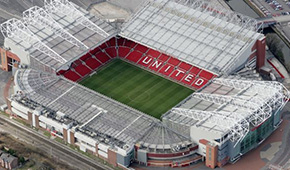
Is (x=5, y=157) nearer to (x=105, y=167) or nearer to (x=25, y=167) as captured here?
(x=25, y=167)

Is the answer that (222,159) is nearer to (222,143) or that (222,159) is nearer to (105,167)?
(222,143)

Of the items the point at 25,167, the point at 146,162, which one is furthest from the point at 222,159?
the point at 25,167

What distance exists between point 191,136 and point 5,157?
44986 millimetres

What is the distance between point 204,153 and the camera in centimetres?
19762

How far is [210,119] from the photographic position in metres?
200

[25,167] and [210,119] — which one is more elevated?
[210,119]

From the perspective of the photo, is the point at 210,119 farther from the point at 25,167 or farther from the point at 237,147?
the point at 25,167

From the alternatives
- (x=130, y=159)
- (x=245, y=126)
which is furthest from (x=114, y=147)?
(x=245, y=126)

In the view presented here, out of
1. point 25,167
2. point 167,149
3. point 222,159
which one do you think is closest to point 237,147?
point 222,159

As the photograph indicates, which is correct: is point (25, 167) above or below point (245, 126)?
below

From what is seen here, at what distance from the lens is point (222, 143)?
194m

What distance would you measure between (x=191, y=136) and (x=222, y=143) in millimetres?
8284

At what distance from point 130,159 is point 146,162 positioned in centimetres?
393

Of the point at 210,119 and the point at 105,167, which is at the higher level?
the point at 210,119
